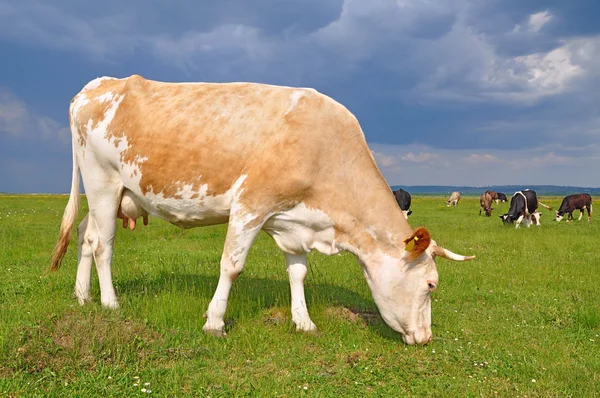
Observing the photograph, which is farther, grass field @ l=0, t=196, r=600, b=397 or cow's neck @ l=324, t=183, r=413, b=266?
cow's neck @ l=324, t=183, r=413, b=266

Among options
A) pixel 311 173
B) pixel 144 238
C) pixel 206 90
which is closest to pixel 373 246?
pixel 311 173

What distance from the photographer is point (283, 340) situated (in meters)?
5.92

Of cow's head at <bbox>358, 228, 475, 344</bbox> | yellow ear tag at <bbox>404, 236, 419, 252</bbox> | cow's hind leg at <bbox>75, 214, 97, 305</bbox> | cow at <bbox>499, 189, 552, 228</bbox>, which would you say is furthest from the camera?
cow at <bbox>499, 189, 552, 228</bbox>

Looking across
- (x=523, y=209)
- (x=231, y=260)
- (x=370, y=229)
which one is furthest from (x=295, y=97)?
(x=523, y=209)

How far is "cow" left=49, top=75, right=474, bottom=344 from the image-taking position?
5719mm

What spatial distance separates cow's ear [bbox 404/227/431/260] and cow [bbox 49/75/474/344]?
0.01 meters

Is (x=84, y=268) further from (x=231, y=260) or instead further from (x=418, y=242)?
(x=418, y=242)

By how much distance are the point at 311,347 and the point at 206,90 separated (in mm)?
3474

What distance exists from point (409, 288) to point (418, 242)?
0.65m

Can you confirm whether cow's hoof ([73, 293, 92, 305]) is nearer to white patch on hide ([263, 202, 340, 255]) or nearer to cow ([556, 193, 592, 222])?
white patch on hide ([263, 202, 340, 255])

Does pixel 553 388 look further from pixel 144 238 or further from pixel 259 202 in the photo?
pixel 144 238

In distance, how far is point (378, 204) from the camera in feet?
19.9

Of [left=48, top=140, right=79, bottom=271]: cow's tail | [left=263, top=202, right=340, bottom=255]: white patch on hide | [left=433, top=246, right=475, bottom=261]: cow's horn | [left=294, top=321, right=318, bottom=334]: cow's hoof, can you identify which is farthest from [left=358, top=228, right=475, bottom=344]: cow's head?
[left=48, top=140, right=79, bottom=271]: cow's tail

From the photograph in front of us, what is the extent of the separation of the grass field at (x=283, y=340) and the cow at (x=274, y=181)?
54 cm
